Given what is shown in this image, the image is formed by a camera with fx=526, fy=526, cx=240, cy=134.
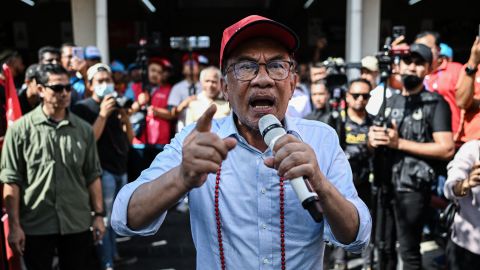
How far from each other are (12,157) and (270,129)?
9.18 ft

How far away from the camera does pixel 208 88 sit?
585cm

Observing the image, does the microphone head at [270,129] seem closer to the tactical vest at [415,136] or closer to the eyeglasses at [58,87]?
the eyeglasses at [58,87]

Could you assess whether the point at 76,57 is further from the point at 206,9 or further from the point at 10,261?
the point at 206,9

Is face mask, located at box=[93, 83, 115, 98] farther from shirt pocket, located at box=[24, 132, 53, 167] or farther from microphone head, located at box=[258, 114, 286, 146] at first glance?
microphone head, located at box=[258, 114, 286, 146]

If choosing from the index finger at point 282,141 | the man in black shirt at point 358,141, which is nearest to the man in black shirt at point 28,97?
the man in black shirt at point 358,141

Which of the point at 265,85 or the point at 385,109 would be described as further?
the point at 385,109

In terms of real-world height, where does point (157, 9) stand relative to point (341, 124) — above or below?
above

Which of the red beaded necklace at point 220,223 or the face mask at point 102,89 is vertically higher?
the face mask at point 102,89

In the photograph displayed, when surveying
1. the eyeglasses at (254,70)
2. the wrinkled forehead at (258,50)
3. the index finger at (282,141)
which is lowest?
the index finger at (282,141)

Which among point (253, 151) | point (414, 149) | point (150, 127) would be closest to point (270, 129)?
point (253, 151)

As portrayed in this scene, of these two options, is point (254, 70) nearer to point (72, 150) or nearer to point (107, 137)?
point (72, 150)

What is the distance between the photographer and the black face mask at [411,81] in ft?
13.8

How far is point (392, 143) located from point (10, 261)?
117 inches

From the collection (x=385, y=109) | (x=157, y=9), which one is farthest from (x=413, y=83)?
(x=157, y=9)
